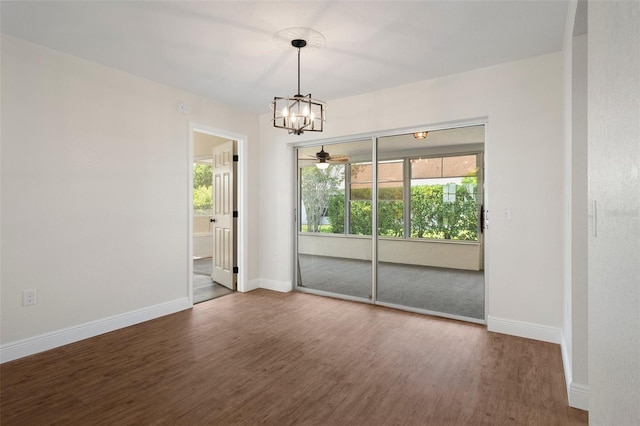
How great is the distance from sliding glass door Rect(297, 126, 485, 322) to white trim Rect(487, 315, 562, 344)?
22cm

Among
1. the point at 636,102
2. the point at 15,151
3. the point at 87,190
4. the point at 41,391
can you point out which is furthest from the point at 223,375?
the point at 636,102

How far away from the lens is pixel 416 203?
4129 millimetres

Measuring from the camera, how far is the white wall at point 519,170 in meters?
3.24

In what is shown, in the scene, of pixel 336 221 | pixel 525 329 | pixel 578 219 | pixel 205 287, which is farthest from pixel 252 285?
pixel 578 219

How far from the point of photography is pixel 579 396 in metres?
2.21

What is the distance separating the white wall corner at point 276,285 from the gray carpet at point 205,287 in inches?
20.0

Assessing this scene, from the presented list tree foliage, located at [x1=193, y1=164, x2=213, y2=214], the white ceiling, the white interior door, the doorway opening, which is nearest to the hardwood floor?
the doorway opening

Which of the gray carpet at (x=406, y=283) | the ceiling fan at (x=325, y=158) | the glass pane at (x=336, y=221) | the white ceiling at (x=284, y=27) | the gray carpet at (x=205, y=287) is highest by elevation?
the white ceiling at (x=284, y=27)

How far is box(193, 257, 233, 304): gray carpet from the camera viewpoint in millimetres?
4947

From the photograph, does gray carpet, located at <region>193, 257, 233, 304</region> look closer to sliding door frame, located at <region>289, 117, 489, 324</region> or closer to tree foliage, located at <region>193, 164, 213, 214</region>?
sliding door frame, located at <region>289, 117, 489, 324</region>

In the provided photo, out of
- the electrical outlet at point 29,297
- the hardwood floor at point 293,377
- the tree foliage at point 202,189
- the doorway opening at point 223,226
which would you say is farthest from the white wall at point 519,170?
the tree foliage at point 202,189

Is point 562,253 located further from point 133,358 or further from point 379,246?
point 133,358

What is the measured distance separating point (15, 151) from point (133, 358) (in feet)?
6.61

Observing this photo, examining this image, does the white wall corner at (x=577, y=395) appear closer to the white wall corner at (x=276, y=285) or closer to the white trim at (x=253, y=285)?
the white wall corner at (x=276, y=285)
